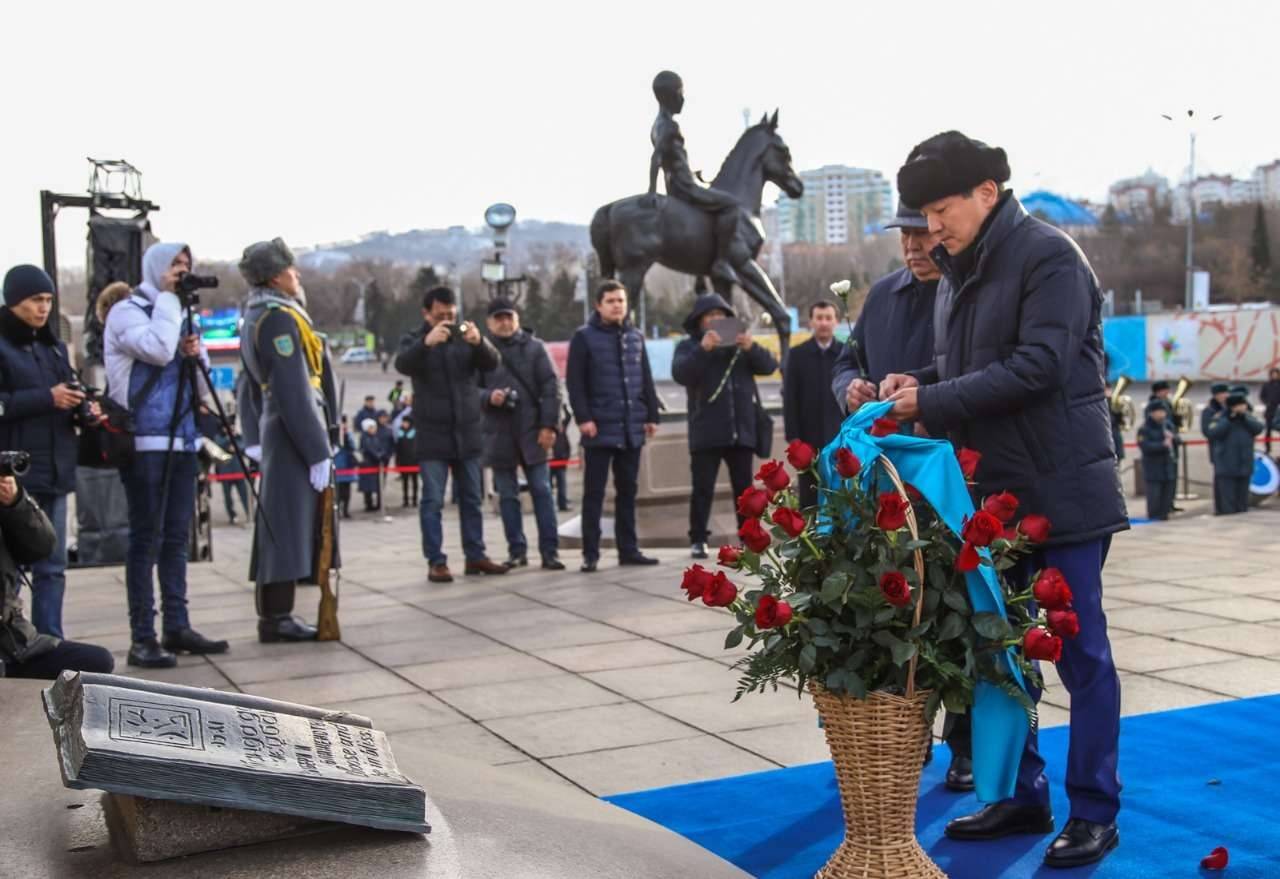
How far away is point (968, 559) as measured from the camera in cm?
323

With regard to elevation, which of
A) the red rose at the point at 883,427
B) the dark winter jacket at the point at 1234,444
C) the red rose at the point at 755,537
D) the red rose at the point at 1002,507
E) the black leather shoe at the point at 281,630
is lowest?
the black leather shoe at the point at 281,630

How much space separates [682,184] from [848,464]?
33.1 ft

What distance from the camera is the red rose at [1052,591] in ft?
10.7

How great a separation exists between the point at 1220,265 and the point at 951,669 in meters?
69.4

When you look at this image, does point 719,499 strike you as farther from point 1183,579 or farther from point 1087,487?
point 1087,487

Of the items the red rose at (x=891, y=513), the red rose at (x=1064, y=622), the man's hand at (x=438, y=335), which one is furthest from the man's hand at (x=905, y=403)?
the man's hand at (x=438, y=335)

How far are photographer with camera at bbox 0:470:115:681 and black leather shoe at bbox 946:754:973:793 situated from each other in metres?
2.81

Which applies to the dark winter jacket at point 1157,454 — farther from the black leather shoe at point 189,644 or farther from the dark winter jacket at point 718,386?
the black leather shoe at point 189,644

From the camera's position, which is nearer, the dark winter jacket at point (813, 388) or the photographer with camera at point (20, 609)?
the photographer with camera at point (20, 609)

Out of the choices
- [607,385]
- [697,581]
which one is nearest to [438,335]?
[607,385]

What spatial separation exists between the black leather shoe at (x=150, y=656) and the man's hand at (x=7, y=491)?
1930 mm

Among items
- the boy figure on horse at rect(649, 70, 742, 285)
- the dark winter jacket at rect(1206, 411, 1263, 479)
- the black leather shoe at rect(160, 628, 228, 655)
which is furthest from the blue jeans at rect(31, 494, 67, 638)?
the dark winter jacket at rect(1206, 411, 1263, 479)

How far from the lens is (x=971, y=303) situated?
3973 millimetres

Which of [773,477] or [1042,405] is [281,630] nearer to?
[773,477]
